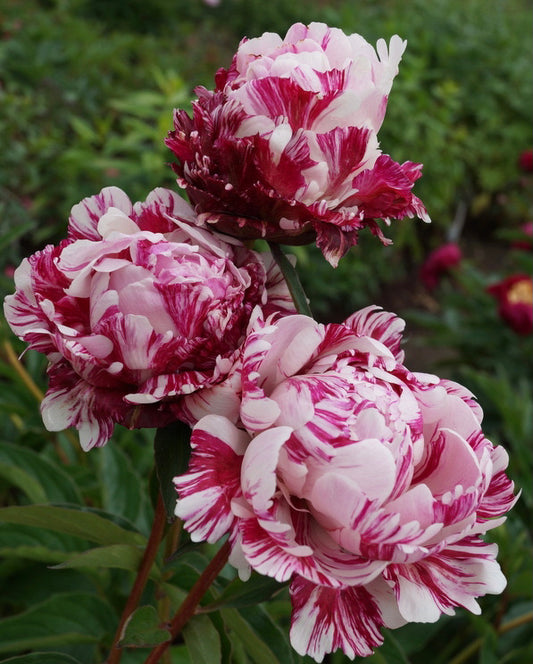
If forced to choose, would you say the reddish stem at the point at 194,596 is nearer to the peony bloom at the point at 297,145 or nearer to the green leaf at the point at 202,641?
the green leaf at the point at 202,641

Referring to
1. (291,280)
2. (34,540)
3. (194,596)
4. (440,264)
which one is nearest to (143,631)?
(194,596)

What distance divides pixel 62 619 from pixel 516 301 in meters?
1.57

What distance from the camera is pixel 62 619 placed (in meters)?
0.81

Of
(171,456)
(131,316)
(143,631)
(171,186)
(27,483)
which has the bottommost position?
(171,186)

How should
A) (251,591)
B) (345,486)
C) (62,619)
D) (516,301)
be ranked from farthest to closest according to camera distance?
(516,301), (62,619), (251,591), (345,486)

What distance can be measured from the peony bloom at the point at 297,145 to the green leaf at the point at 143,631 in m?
0.27

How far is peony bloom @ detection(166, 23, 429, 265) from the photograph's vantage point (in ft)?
1.52

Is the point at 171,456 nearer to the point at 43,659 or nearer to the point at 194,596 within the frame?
the point at 194,596

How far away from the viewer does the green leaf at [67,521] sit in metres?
0.54

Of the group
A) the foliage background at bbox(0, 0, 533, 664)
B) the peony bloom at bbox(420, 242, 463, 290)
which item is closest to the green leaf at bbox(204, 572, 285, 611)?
the foliage background at bbox(0, 0, 533, 664)

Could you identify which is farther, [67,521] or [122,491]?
[122,491]

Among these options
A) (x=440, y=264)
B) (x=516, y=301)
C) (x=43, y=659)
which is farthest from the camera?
(x=440, y=264)

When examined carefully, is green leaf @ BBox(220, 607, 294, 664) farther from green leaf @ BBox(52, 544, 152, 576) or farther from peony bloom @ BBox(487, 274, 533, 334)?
peony bloom @ BBox(487, 274, 533, 334)

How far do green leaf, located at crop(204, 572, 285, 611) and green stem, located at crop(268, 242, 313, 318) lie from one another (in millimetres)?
180
